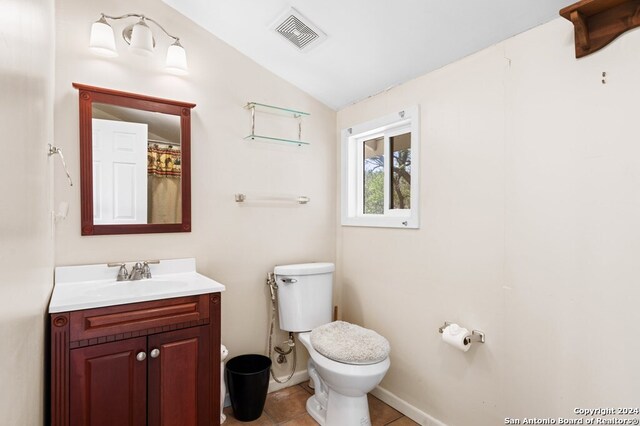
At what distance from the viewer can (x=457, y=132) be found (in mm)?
1824

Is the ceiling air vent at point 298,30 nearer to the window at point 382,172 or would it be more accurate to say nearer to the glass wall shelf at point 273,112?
the glass wall shelf at point 273,112

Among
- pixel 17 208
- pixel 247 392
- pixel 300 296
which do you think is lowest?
pixel 247 392

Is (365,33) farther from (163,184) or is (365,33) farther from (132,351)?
(132,351)

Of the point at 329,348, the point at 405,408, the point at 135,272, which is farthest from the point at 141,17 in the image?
the point at 405,408

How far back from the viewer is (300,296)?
2.27 metres

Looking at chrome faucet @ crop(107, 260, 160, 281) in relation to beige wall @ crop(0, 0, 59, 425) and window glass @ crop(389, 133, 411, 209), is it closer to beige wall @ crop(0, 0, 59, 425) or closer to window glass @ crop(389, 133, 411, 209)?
beige wall @ crop(0, 0, 59, 425)

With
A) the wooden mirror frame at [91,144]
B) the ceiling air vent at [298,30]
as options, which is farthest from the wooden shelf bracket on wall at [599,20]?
the wooden mirror frame at [91,144]

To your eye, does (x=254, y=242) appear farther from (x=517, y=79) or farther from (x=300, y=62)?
(x=517, y=79)

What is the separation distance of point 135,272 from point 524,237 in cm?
195

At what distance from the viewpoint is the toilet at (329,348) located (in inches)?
68.8

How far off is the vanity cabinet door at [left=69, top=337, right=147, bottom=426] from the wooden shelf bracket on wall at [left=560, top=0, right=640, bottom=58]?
2161 mm

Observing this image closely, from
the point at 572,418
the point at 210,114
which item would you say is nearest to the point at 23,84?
the point at 210,114

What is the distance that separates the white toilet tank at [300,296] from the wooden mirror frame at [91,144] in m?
0.69

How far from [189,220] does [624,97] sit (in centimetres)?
212
